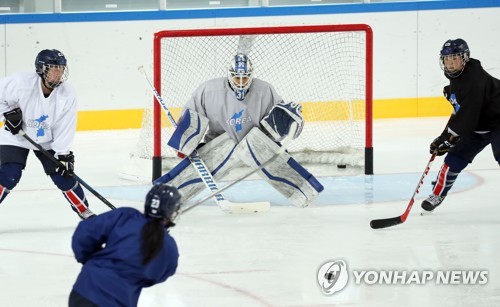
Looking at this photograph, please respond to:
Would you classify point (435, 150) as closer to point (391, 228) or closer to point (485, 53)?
point (391, 228)

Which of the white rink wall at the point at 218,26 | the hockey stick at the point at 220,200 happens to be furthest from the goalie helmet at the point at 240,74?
the white rink wall at the point at 218,26

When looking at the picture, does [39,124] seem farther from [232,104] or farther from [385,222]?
[385,222]

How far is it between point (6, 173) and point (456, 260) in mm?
2013

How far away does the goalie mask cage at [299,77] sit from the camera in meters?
6.29

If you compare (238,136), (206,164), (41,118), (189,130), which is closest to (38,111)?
(41,118)

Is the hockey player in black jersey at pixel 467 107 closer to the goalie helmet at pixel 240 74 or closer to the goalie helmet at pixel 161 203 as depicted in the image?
the goalie helmet at pixel 240 74

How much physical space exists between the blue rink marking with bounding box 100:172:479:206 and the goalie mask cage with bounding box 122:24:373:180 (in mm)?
197

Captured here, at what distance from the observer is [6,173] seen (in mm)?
4473

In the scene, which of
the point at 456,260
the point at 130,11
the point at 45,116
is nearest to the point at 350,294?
the point at 456,260

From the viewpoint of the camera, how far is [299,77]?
802cm

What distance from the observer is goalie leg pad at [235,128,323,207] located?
507 centimetres

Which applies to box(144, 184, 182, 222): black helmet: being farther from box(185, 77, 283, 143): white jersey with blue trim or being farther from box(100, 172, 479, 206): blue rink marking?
box(100, 172, 479, 206): blue rink marking

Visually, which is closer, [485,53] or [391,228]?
[391,228]

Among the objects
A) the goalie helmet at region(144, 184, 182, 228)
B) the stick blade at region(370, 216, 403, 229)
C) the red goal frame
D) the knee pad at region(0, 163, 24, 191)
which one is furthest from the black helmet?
the red goal frame
